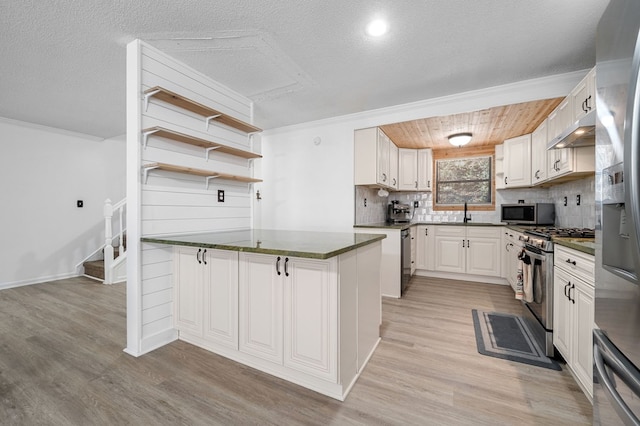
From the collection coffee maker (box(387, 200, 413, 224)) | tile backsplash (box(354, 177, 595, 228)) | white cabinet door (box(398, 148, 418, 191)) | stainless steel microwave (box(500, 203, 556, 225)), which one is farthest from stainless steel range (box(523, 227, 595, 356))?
white cabinet door (box(398, 148, 418, 191))

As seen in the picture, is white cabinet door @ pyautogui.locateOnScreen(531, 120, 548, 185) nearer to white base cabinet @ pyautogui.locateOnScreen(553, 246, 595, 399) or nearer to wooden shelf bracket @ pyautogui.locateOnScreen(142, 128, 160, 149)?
white base cabinet @ pyautogui.locateOnScreen(553, 246, 595, 399)

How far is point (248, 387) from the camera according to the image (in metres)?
1.76

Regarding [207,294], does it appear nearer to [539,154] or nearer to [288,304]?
[288,304]

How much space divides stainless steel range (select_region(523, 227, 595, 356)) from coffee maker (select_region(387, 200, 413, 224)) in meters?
2.32

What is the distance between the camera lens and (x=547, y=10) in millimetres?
1854

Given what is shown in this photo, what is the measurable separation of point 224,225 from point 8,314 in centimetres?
252

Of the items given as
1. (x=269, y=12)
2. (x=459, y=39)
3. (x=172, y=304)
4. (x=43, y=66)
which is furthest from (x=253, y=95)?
(x=172, y=304)

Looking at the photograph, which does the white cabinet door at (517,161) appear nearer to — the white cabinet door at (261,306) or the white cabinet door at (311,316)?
the white cabinet door at (311,316)

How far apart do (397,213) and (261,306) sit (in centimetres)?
368

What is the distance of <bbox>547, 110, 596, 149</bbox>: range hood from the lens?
72.6 inches

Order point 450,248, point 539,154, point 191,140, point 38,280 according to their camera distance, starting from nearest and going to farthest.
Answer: point 191,140
point 539,154
point 38,280
point 450,248

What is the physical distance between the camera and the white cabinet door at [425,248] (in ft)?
14.7

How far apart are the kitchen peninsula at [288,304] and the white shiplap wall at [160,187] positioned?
21 cm

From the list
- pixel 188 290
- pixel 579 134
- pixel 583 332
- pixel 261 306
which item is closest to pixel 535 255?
pixel 583 332
